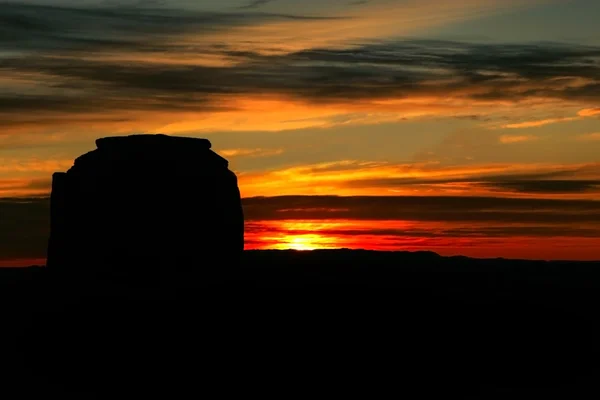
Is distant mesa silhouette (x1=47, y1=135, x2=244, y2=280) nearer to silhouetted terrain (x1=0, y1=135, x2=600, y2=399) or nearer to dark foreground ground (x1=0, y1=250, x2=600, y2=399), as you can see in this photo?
silhouetted terrain (x1=0, y1=135, x2=600, y2=399)

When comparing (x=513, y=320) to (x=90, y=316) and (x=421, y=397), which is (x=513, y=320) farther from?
(x=90, y=316)

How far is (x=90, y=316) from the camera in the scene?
60.0m

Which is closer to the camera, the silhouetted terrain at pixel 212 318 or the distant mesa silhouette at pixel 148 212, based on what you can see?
the silhouetted terrain at pixel 212 318

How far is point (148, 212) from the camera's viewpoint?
64938 mm

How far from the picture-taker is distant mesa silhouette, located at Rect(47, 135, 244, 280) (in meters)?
64.6

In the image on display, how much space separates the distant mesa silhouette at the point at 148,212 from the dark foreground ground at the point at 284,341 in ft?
4.31

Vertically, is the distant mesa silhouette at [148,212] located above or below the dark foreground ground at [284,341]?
above

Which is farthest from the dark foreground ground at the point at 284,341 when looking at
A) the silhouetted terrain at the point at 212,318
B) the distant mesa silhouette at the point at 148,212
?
the distant mesa silhouette at the point at 148,212

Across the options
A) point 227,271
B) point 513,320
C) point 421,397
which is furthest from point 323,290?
point 421,397

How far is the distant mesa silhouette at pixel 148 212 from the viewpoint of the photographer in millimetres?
64562

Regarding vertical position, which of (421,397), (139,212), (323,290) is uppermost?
(139,212)

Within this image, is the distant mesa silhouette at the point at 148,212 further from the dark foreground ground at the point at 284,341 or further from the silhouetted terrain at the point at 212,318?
the dark foreground ground at the point at 284,341

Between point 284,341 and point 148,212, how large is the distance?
1243cm

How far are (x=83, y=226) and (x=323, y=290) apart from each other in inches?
596
